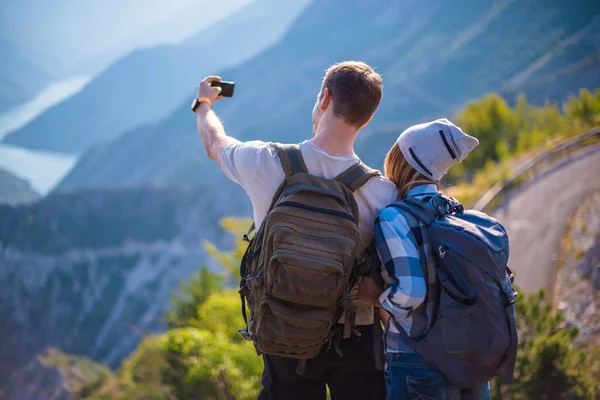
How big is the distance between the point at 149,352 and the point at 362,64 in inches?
702

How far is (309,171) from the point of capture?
1901mm

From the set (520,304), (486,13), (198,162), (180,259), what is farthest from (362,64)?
(486,13)

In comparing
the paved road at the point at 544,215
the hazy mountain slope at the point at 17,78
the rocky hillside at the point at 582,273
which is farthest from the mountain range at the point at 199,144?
the hazy mountain slope at the point at 17,78

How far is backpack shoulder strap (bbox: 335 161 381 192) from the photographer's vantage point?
1.91 metres

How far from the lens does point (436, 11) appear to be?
15500 centimetres

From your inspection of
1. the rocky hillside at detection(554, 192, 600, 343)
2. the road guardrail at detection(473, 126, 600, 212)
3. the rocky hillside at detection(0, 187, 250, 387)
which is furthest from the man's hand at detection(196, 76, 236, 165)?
the rocky hillside at detection(0, 187, 250, 387)

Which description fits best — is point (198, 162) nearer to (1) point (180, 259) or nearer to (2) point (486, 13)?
(1) point (180, 259)

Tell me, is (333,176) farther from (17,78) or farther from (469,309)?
(17,78)

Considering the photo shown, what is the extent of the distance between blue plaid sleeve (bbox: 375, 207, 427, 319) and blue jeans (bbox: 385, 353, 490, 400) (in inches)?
8.2

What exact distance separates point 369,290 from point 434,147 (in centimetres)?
66

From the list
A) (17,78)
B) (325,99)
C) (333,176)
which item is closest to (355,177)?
(333,176)

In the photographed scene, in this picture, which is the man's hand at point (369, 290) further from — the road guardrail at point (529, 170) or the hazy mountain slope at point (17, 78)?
the hazy mountain slope at point (17, 78)

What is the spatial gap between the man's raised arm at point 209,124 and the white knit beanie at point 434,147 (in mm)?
820

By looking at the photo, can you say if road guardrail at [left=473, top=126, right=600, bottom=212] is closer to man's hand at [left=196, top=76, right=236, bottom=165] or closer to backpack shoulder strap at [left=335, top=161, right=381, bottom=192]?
man's hand at [left=196, top=76, right=236, bottom=165]
